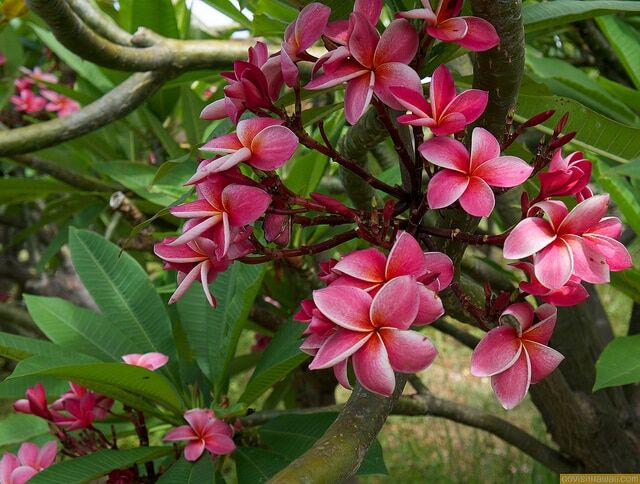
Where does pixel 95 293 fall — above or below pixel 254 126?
below

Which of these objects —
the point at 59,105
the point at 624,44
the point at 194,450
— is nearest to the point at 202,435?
the point at 194,450

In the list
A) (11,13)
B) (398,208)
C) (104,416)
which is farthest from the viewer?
(11,13)

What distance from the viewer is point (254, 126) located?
54 cm

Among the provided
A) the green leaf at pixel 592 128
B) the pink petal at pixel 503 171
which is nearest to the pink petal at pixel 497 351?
the pink petal at pixel 503 171

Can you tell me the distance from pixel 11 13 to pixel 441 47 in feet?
3.07

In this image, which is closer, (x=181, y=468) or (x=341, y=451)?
(x=341, y=451)

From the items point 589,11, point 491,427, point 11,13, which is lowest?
point 491,427

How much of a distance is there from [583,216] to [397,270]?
0.13 meters

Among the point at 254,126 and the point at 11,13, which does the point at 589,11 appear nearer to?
the point at 254,126

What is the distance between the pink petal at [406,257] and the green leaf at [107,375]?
1.44 feet

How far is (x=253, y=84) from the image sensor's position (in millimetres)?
546

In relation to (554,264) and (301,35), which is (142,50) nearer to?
(301,35)

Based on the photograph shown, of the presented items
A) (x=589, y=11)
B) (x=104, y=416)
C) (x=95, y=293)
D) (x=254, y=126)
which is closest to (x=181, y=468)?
(x=104, y=416)

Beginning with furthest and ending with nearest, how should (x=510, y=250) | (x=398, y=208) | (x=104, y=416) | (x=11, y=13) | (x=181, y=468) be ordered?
(x=11, y=13) → (x=104, y=416) → (x=181, y=468) → (x=398, y=208) → (x=510, y=250)
